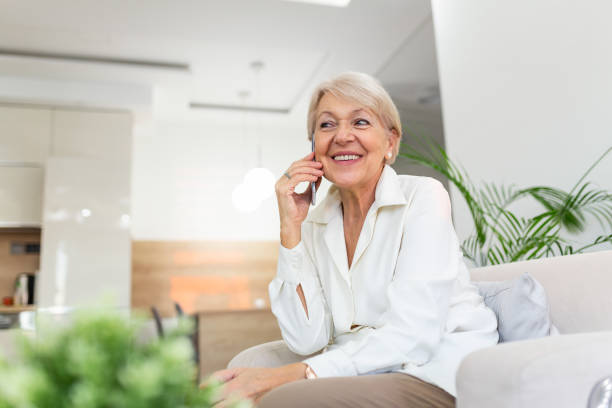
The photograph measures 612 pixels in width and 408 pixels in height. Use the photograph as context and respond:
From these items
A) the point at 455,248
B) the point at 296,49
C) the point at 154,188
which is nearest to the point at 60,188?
the point at 154,188

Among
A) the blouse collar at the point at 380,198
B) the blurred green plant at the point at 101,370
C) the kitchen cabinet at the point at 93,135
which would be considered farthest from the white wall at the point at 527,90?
the kitchen cabinet at the point at 93,135

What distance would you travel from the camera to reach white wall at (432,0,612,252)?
226cm

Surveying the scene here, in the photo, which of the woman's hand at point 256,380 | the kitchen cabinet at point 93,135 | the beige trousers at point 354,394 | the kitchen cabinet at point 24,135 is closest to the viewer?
the beige trousers at point 354,394

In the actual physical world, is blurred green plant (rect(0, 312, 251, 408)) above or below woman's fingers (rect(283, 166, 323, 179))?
below

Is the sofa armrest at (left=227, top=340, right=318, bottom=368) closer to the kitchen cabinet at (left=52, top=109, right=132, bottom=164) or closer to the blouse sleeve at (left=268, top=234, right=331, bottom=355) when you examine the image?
the blouse sleeve at (left=268, top=234, right=331, bottom=355)

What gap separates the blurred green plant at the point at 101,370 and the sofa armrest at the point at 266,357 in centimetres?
110

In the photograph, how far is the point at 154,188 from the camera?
Answer: 22.1 ft

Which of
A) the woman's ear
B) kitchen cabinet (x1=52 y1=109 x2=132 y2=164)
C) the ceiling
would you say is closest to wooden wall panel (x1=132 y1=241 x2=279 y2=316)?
kitchen cabinet (x1=52 y1=109 x2=132 y2=164)

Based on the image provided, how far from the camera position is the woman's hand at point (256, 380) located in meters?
1.10

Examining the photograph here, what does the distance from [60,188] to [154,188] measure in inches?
66.8

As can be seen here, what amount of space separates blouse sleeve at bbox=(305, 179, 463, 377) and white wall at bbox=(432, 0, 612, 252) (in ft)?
4.09

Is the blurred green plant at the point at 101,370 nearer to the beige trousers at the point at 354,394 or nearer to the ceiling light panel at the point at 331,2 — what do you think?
the beige trousers at the point at 354,394

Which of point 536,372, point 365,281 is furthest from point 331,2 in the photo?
point 536,372

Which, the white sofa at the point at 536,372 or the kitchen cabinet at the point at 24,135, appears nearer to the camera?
the white sofa at the point at 536,372
